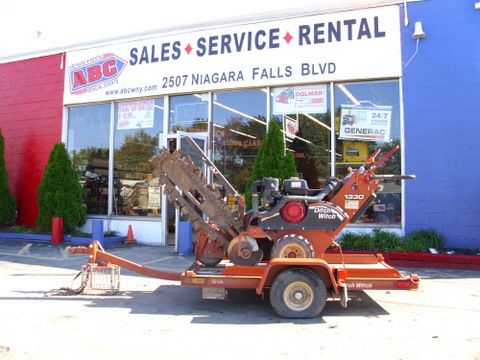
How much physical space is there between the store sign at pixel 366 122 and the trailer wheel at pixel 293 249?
18.2 feet

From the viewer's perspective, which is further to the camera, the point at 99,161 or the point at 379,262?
the point at 99,161

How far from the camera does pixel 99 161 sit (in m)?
A: 14.1

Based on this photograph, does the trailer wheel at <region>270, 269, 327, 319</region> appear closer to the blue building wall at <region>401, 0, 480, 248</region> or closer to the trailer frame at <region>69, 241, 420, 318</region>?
the trailer frame at <region>69, 241, 420, 318</region>

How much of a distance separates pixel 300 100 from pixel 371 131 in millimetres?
1969

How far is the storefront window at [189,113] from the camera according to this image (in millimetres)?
12758

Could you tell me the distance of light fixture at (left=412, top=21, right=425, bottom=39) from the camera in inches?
416

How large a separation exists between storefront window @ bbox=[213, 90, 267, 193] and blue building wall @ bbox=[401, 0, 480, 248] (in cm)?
372

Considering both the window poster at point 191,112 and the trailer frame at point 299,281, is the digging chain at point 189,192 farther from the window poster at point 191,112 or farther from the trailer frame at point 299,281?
the window poster at point 191,112

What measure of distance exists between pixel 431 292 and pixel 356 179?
2.43 metres

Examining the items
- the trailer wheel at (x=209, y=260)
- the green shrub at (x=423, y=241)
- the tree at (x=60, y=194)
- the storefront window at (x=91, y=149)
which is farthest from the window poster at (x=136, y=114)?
the green shrub at (x=423, y=241)

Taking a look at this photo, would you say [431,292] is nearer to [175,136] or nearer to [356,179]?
[356,179]

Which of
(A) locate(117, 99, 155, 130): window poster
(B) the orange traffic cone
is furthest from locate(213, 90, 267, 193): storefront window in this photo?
(B) the orange traffic cone

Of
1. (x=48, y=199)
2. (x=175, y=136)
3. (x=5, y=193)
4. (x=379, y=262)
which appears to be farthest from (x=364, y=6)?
(x=5, y=193)

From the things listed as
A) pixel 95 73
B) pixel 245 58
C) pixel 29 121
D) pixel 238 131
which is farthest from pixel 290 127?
pixel 29 121
